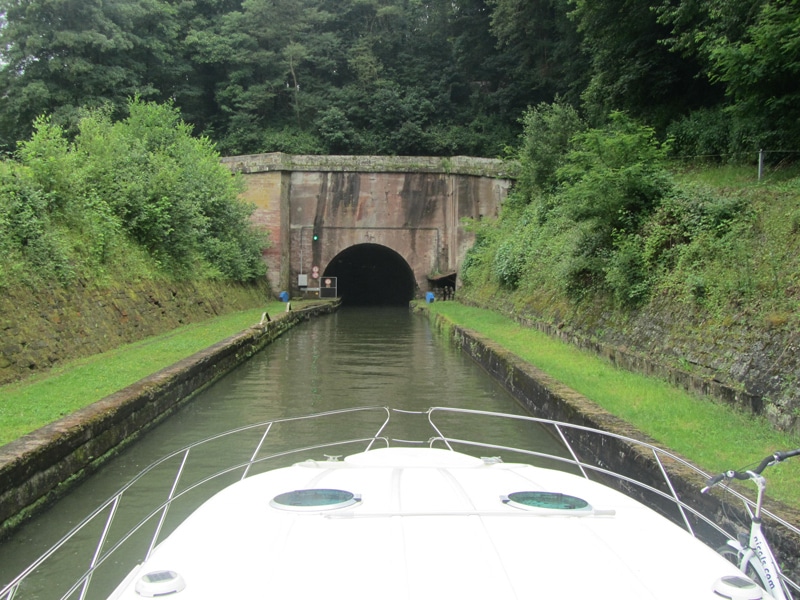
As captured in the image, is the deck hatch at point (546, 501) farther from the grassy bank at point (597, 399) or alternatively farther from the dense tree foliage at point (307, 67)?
the dense tree foliage at point (307, 67)

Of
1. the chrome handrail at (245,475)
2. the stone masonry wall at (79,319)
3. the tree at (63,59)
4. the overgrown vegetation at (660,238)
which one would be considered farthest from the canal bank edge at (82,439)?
the tree at (63,59)

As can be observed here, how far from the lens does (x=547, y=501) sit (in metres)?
2.65

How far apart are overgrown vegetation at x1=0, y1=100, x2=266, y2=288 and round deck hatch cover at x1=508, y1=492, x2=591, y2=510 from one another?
28.2 ft

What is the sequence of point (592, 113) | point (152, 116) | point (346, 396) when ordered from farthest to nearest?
point (152, 116) < point (592, 113) < point (346, 396)

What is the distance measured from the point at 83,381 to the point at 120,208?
8.54m

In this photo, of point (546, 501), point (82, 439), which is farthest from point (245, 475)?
point (82, 439)

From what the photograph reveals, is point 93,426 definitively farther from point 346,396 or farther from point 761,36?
point 761,36

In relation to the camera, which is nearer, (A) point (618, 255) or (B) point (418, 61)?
(A) point (618, 255)

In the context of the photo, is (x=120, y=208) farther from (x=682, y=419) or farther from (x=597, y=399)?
(x=682, y=419)

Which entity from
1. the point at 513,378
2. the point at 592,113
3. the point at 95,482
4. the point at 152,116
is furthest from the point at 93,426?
the point at 152,116

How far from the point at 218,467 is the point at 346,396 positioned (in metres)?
A: 3.63

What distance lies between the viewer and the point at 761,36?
1001cm

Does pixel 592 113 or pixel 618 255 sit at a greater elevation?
pixel 592 113

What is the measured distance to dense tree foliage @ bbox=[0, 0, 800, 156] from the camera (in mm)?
30859
